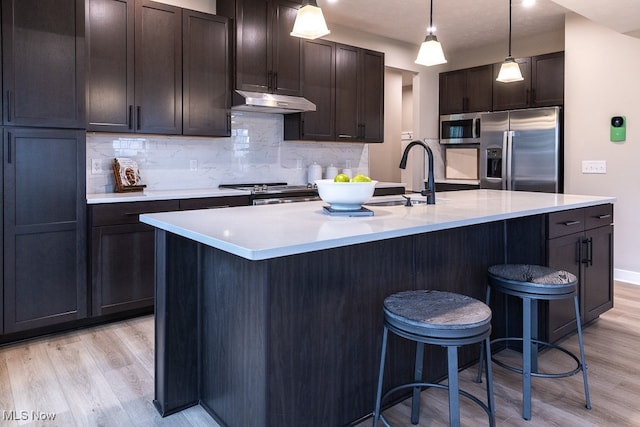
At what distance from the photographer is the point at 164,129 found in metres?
3.71

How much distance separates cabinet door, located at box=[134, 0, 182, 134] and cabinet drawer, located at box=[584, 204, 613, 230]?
314cm

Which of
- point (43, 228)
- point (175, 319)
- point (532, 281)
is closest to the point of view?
point (175, 319)

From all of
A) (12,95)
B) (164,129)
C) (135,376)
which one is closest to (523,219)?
(135,376)

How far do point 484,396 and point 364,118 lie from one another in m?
3.56

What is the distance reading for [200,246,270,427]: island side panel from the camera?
1.61 m

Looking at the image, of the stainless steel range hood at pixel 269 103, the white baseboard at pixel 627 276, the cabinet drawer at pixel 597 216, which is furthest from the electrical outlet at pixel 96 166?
the white baseboard at pixel 627 276

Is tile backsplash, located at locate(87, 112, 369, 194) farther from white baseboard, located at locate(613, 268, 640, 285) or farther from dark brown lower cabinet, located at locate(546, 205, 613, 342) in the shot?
white baseboard, located at locate(613, 268, 640, 285)

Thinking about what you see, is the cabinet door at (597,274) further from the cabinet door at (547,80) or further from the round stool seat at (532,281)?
the cabinet door at (547,80)

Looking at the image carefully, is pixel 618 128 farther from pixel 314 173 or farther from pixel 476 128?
pixel 314 173

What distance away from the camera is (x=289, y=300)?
64.3 inches

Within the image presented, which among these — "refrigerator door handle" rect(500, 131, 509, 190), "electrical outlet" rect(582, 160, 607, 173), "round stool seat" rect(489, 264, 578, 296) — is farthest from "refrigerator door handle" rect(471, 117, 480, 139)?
"round stool seat" rect(489, 264, 578, 296)

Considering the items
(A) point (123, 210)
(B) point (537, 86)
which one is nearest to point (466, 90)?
(B) point (537, 86)

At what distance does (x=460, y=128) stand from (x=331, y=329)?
4.97m

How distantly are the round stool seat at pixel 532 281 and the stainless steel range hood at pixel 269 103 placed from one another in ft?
8.24
